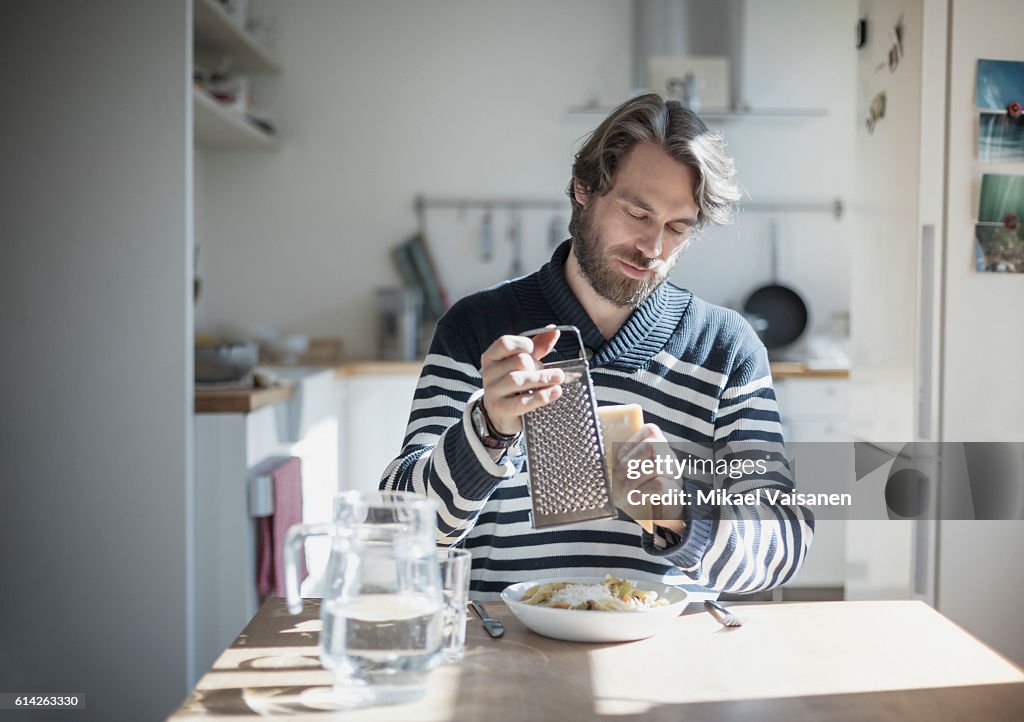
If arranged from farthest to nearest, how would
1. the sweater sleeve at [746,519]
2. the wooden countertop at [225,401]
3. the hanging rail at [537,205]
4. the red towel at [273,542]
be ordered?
the hanging rail at [537,205]
the red towel at [273,542]
the wooden countertop at [225,401]
the sweater sleeve at [746,519]

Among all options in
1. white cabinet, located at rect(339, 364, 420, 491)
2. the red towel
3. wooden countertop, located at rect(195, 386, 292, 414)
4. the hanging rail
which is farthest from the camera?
the hanging rail

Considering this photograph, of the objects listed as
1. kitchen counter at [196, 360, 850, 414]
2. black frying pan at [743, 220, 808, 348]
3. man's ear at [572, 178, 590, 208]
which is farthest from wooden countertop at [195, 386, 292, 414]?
black frying pan at [743, 220, 808, 348]

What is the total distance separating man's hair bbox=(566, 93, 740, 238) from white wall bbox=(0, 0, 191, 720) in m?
1.04

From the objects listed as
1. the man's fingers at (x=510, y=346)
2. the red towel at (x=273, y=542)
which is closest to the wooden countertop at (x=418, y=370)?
the red towel at (x=273, y=542)

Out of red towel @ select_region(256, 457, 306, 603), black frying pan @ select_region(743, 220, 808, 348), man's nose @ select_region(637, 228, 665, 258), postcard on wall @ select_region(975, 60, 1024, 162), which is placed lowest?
red towel @ select_region(256, 457, 306, 603)

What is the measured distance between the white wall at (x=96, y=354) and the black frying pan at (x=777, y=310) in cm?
252

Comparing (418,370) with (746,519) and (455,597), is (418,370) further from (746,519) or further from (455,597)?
(455,597)

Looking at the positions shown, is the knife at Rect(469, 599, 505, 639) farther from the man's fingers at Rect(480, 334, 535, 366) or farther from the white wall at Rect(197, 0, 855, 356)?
the white wall at Rect(197, 0, 855, 356)

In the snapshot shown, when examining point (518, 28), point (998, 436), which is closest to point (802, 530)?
point (998, 436)

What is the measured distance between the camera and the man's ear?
158cm

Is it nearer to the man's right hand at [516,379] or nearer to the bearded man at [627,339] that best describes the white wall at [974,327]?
the bearded man at [627,339]

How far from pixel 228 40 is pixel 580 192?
2349 millimetres

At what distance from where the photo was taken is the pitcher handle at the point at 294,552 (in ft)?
2.70

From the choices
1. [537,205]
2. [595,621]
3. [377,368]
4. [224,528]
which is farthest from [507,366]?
[537,205]
